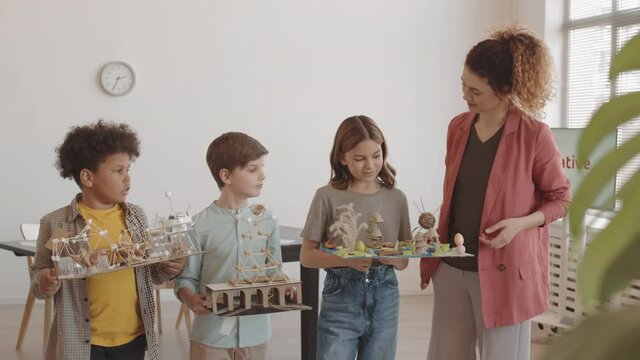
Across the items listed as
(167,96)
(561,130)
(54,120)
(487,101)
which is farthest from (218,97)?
(487,101)

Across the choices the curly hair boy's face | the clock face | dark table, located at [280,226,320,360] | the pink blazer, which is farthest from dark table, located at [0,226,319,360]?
the clock face

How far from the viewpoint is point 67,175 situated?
2.62 meters

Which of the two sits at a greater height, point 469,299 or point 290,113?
point 290,113

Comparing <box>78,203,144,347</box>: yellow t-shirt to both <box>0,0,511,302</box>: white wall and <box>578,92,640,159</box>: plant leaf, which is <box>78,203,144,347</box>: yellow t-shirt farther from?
<box>0,0,511,302</box>: white wall

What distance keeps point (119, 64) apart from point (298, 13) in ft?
5.26

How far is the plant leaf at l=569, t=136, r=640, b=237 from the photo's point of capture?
243 millimetres

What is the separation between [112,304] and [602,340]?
2.34m

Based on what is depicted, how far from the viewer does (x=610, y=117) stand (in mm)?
243

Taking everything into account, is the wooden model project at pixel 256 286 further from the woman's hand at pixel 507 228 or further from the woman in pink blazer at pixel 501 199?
the woman's hand at pixel 507 228

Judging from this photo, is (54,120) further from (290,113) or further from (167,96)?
(290,113)

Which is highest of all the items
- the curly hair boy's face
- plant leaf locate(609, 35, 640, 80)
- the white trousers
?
plant leaf locate(609, 35, 640, 80)

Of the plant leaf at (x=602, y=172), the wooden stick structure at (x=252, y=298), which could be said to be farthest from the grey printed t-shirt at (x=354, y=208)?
the plant leaf at (x=602, y=172)

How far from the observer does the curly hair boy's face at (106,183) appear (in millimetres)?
2492

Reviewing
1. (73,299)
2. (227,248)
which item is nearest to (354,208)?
(227,248)
